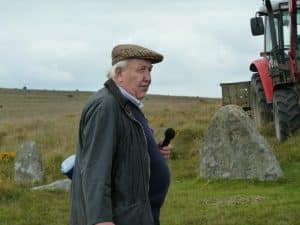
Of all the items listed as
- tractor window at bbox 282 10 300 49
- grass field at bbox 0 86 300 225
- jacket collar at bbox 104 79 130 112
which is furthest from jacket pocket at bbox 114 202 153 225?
tractor window at bbox 282 10 300 49

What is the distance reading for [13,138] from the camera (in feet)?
82.8

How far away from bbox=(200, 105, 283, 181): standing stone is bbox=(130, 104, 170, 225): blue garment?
7.72 metres

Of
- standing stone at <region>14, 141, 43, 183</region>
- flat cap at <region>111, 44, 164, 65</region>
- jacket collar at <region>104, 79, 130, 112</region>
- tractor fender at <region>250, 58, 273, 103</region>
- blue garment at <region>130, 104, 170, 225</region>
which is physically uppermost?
tractor fender at <region>250, 58, 273, 103</region>

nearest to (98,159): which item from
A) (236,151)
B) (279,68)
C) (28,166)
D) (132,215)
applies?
(132,215)

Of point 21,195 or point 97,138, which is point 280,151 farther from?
point 97,138

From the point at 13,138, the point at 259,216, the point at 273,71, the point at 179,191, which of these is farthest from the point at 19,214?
the point at 13,138

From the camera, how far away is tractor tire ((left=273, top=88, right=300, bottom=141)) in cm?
1461

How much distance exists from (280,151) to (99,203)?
1079 cm

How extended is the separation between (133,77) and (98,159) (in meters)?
0.55

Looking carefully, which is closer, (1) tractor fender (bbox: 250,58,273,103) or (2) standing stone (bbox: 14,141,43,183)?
(2) standing stone (bbox: 14,141,43,183)

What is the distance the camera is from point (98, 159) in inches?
152

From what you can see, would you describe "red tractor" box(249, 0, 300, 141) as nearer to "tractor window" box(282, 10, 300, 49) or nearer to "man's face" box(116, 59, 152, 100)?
"tractor window" box(282, 10, 300, 49)

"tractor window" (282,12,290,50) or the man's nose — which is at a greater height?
"tractor window" (282,12,290,50)

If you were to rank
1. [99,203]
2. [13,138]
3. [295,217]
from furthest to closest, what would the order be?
1. [13,138]
2. [295,217]
3. [99,203]
